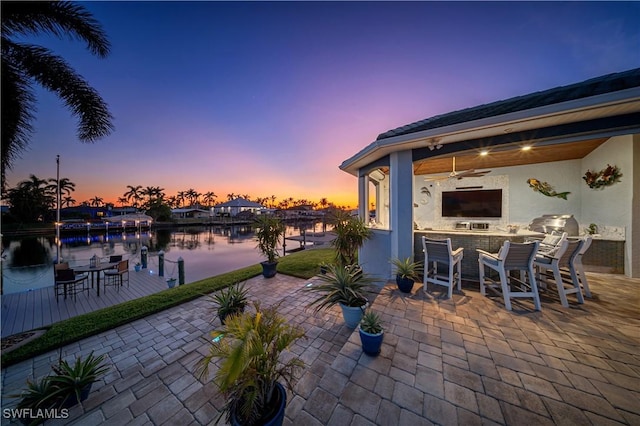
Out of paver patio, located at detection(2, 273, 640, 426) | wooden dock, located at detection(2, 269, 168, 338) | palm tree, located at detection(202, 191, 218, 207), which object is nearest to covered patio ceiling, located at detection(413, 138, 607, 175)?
paver patio, located at detection(2, 273, 640, 426)

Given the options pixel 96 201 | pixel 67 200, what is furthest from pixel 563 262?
pixel 96 201

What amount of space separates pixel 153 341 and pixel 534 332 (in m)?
5.25

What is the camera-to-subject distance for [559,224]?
540 cm

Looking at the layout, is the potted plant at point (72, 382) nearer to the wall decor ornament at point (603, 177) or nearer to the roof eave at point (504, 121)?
the roof eave at point (504, 121)

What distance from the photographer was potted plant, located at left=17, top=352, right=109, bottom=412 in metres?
1.74

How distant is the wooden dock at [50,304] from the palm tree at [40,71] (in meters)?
3.03

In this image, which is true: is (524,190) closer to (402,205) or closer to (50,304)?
(402,205)

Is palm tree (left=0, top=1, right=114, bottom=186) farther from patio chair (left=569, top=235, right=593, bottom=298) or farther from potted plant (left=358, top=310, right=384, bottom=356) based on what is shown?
patio chair (left=569, top=235, right=593, bottom=298)

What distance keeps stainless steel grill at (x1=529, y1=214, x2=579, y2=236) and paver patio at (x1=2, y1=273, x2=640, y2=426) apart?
292 cm

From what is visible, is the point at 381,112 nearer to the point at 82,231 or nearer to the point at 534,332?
the point at 534,332

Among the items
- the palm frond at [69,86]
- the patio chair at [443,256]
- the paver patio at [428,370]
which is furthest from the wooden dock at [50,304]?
the patio chair at [443,256]

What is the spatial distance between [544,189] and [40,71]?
12.5 m

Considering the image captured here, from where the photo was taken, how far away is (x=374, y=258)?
4988 millimetres

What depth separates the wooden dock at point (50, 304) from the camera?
4207mm
